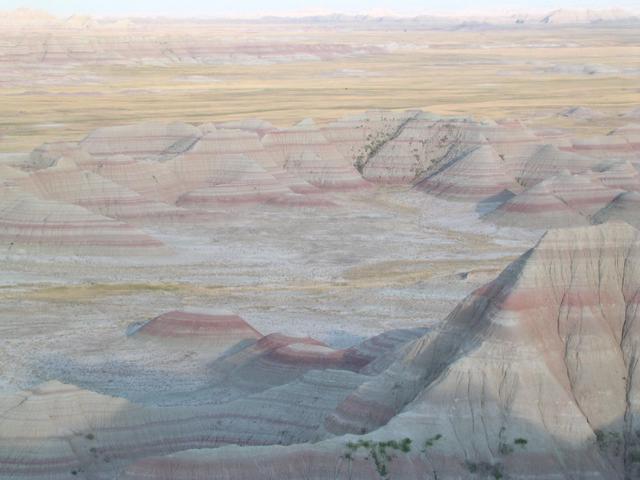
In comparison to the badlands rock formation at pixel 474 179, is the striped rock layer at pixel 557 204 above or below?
above

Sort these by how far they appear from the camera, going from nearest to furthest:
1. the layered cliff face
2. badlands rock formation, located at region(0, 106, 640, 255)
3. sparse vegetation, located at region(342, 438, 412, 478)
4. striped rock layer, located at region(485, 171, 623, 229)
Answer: sparse vegetation, located at region(342, 438, 412, 478)
the layered cliff face
striped rock layer, located at region(485, 171, 623, 229)
badlands rock formation, located at region(0, 106, 640, 255)

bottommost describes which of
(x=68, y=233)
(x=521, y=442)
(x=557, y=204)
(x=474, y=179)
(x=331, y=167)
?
(x=331, y=167)

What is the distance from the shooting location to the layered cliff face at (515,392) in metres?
27.3

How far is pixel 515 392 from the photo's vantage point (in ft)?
96.2

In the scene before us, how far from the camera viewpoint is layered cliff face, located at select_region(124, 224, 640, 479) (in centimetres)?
2731

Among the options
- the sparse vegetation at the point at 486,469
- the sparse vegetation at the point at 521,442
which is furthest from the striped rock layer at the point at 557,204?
the sparse vegetation at the point at 486,469

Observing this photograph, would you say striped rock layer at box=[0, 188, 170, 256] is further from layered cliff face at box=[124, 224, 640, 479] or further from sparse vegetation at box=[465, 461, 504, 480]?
sparse vegetation at box=[465, 461, 504, 480]

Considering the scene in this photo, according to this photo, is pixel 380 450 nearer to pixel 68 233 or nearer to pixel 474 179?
pixel 68 233

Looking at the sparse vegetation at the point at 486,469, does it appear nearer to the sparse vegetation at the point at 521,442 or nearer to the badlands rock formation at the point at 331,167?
the sparse vegetation at the point at 521,442

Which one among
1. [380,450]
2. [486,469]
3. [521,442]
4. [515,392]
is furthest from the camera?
[515,392]

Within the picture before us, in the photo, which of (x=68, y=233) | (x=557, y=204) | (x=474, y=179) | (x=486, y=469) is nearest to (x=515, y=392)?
(x=486, y=469)

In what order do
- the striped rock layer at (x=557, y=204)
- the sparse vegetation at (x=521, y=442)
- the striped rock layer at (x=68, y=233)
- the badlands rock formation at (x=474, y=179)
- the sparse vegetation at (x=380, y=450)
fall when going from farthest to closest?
1. the badlands rock formation at (x=474, y=179)
2. the striped rock layer at (x=557, y=204)
3. the striped rock layer at (x=68, y=233)
4. the sparse vegetation at (x=521, y=442)
5. the sparse vegetation at (x=380, y=450)

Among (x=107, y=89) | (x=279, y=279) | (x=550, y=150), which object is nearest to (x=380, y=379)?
(x=279, y=279)

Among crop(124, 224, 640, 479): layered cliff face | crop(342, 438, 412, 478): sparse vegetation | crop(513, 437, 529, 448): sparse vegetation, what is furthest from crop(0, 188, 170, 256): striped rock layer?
crop(513, 437, 529, 448): sparse vegetation
